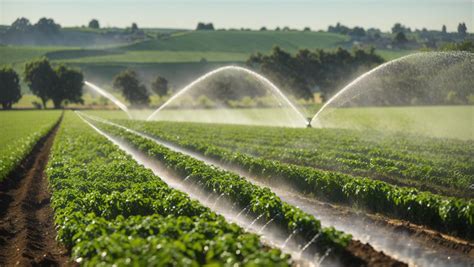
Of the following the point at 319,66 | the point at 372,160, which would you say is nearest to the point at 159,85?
the point at 319,66

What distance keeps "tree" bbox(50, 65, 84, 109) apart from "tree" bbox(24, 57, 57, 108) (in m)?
1.09

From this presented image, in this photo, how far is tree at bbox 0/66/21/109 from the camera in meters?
118

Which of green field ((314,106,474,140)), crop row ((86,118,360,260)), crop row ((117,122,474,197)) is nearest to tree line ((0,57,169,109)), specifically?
green field ((314,106,474,140))

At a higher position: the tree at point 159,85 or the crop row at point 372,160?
the tree at point 159,85

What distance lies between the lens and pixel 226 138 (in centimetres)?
4381

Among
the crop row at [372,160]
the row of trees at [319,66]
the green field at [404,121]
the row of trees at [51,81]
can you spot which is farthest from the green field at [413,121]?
the row of trees at [51,81]

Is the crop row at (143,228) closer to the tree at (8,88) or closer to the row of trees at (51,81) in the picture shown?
the tree at (8,88)

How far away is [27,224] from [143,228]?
666cm

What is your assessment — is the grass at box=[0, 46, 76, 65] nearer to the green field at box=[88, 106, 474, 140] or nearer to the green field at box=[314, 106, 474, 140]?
the green field at box=[88, 106, 474, 140]

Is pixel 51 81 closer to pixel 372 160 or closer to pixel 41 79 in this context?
pixel 41 79

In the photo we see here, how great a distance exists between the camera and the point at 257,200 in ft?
55.0

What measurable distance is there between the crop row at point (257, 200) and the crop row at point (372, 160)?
6.63 m

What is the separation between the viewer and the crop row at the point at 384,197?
15.4 metres

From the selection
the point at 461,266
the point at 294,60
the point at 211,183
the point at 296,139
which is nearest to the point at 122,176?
the point at 211,183
